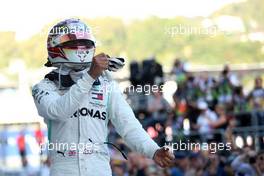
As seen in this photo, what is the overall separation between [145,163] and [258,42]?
769 centimetres

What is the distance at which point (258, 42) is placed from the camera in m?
18.5

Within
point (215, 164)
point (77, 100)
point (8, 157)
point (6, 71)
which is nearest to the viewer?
point (77, 100)

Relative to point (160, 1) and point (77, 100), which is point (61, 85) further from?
point (160, 1)

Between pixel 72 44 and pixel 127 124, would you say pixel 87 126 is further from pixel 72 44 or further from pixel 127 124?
pixel 72 44

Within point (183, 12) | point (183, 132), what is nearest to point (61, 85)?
point (183, 132)

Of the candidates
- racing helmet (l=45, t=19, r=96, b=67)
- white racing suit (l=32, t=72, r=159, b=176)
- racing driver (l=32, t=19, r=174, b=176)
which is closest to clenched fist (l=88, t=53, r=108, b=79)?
racing driver (l=32, t=19, r=174, b=176)

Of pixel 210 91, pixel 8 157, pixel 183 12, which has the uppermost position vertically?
pixel 183 12

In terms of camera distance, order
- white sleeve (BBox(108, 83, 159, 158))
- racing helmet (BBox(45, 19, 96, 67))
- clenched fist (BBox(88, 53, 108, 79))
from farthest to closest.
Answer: racing helmet (BBox(45, 19, 96, 67))
white sleeve (BBox(108, 83, 159, 158))
clenched fist (BBox(88, 53, 108, 79))

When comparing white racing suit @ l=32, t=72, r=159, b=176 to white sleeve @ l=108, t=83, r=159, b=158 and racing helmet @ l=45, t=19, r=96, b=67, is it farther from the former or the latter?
racing helmet @ l=45, t=19, r=96, b=67

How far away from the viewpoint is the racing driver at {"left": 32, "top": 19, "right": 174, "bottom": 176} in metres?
5.52

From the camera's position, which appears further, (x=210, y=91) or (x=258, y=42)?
(x=258, y=42)

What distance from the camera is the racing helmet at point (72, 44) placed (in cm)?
585

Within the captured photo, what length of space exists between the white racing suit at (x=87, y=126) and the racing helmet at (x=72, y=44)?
169mm

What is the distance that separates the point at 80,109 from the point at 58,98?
0.66 ft
